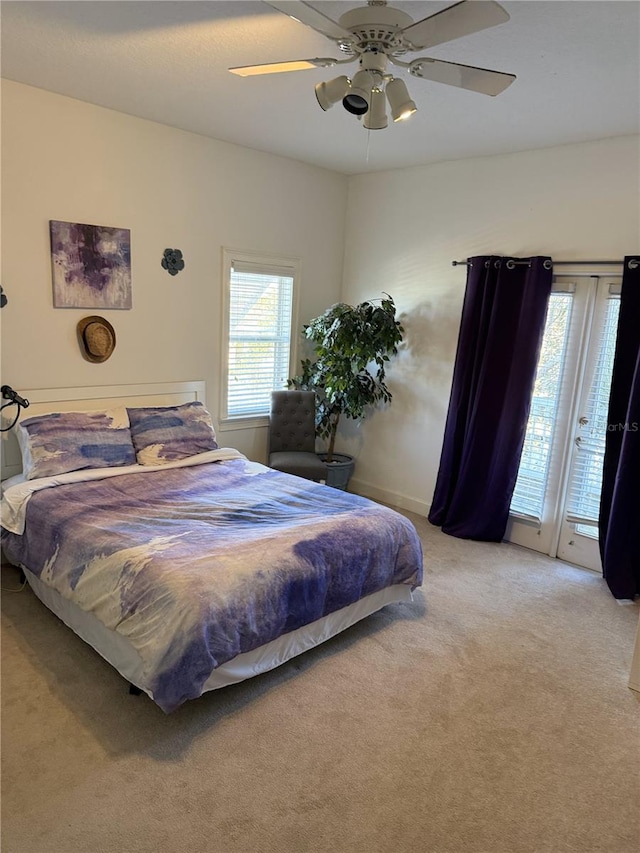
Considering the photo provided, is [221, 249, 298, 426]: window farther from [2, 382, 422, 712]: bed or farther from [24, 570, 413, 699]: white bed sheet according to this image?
[24, 570, 413, 699]: white bed sheet

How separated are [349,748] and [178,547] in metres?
1.09

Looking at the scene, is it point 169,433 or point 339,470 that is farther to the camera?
point 339,470

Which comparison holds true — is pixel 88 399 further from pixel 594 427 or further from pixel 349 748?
pixel 594 427

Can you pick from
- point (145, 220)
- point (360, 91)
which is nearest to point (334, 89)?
point (360, 91)

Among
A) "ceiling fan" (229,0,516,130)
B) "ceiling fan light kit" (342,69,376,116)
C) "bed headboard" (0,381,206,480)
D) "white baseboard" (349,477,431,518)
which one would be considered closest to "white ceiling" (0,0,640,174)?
"ceiling fan" (229,0,516,130)

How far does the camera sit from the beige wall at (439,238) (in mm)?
3670

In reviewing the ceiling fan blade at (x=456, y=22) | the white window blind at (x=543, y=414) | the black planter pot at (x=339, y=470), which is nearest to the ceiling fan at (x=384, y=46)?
the ceiling fan blade at (x=456, y=22)

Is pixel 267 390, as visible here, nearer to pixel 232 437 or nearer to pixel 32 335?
pixel 232 437

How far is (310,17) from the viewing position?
1.79 meters

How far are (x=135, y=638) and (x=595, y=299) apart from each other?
3.42 meters

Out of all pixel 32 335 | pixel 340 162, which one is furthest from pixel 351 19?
pixel 340 162

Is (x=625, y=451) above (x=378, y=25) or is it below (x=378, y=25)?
below

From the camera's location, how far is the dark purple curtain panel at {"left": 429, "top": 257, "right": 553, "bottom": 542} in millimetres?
3982

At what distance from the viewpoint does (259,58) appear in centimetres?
267
